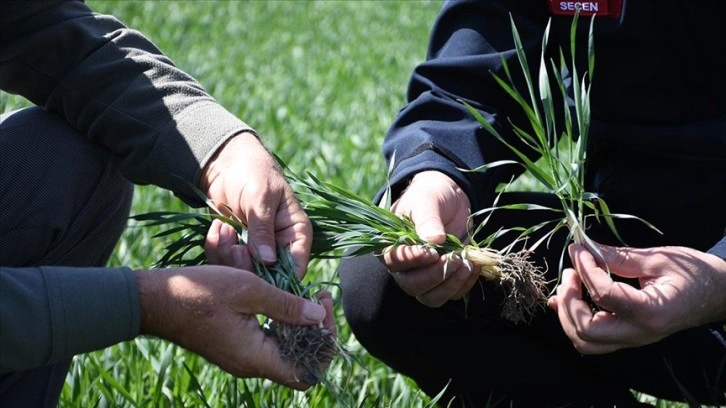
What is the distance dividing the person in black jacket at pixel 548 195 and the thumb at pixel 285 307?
309mm

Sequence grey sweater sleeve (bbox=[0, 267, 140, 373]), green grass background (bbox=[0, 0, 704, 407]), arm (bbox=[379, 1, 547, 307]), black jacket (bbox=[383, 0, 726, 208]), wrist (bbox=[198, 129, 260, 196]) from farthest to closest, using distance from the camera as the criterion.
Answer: green grass background (bbox=[0, 0, 704, 407]) < black jacket (bbox=[383, 0, 726, 208]) < arm (bbox=[379, 1, 547, 307]) < wrist (bbox=[198, 129, 260, 196]) < grey sweater sleeve (bbox=[0, 267, 140, 373])

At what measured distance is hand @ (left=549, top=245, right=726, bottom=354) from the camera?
5.52 ft

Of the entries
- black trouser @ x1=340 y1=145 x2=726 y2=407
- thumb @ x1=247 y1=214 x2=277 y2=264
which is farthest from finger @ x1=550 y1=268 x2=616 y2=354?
thumb @ x1=247 y1=214 x2=277 y2=264

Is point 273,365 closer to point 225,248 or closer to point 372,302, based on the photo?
point 225,248

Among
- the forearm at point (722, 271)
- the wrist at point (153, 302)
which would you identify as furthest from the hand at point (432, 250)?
the wrist at point (153, 302)

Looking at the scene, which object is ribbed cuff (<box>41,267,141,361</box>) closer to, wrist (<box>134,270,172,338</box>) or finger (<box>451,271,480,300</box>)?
wrist (<box>134,270,172,338</box>)

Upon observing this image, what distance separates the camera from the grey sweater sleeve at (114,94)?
5.96 feet

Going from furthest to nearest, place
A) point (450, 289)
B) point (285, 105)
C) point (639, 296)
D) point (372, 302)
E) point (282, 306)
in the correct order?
point (285, 105), point (372, 302), point (450, 289), point (639, 296), point (282, 306)

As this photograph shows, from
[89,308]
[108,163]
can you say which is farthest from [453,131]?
[89,308]

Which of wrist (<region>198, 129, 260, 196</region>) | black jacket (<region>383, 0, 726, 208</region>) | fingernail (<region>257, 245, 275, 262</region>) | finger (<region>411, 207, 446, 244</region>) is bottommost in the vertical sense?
fingernail (<region>257, 245, 275, 262</region>)

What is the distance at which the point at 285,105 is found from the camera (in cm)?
463

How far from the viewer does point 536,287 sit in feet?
6.22

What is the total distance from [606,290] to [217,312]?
2.02 feet

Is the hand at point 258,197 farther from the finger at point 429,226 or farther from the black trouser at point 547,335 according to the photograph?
the black trouser at point 547,335
